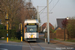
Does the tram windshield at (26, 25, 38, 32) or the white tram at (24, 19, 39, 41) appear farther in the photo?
the tram windshield at (26, 25, 38, 32)

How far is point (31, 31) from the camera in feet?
73.7

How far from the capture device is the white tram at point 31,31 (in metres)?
22.3

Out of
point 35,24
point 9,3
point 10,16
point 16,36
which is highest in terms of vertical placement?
point 9,3

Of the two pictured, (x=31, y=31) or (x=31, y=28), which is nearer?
(x=31, y=31)

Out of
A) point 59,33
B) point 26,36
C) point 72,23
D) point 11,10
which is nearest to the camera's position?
point 26,36

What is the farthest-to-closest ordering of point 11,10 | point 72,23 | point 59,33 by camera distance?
point 59,33 < point 11,10 < point 72,23

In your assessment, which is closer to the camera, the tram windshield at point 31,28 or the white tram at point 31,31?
the white tram at point 31,31

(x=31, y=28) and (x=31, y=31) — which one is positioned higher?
(x=31, y=28)

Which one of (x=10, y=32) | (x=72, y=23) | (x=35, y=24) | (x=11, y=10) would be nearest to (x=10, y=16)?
(x=11, y=10)

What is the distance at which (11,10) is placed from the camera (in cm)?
2897

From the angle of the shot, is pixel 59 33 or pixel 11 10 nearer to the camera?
pixel 11 10

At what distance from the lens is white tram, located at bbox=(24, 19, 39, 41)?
22.3 m

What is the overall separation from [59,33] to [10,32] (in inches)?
451

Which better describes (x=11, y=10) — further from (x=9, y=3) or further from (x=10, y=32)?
(x=10, y=32)
